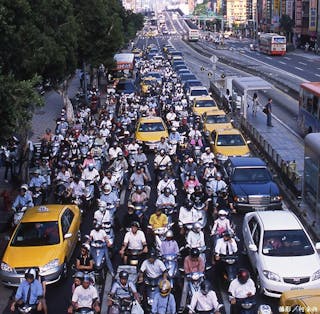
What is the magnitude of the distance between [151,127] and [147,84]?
794 inches

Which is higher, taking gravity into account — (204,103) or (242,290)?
(242,290)

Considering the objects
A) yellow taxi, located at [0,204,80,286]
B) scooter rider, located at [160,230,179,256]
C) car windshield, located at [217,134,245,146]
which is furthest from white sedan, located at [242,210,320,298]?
car windshield, located at [217,134,245,146]

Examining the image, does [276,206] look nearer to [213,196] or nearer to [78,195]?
[213,196]

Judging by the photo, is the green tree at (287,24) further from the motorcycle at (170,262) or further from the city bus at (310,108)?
the motorcycle at (170,262)

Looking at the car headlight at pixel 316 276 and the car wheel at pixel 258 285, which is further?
the car wheel at pixel 258 285

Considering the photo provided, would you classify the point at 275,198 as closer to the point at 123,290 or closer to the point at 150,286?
the point at 150,286

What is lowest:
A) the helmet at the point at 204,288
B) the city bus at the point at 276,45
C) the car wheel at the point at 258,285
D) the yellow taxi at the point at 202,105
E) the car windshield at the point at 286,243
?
the city bus at the point at 276,45

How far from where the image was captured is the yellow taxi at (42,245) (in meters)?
12.8

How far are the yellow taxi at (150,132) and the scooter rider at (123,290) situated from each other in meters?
15.3

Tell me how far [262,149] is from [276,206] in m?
6.91

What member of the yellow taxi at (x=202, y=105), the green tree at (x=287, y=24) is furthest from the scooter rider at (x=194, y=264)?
the green tree at (x=287, y=24)

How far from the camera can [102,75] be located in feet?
210

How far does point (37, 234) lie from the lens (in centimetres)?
1373

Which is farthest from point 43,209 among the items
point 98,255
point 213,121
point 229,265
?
point 213,121
